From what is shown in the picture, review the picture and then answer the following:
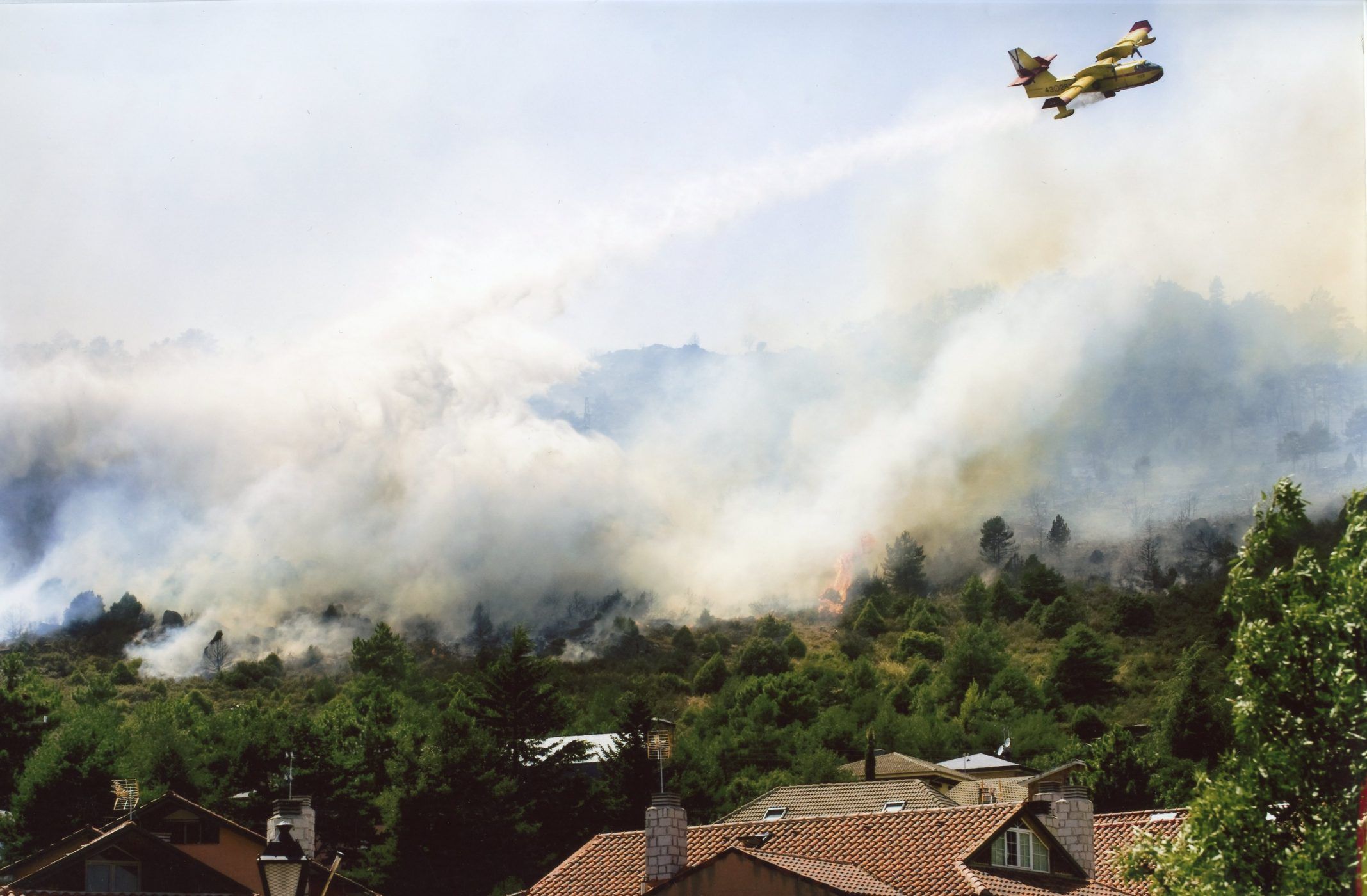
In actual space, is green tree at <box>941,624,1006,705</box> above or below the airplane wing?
below

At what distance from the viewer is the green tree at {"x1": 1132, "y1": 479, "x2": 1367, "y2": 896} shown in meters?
20.4

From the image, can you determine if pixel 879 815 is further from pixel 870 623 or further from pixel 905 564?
pixel 905 564

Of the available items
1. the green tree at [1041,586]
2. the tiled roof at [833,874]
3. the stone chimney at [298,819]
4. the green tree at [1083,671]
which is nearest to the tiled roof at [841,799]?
the stone chimney at [298,819]

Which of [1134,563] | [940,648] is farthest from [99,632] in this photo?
[1134,563]

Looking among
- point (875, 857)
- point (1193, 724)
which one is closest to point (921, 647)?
point (1193, 724)

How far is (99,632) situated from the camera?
163625 millimetres

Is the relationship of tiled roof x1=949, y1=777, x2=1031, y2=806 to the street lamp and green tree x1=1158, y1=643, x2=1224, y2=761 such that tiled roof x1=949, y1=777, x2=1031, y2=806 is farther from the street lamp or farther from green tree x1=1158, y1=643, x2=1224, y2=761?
the street lamp

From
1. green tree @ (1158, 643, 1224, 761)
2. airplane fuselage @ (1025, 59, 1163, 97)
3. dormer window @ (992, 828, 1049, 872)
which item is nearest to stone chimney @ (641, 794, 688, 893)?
dormer window @ (992, 828, 1049, 872)

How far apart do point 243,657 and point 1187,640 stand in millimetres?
91836

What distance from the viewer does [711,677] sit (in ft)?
513

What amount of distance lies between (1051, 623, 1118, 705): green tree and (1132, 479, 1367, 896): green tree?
4423 inches

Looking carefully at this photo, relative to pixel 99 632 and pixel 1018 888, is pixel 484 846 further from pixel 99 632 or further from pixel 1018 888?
pixel 99 632

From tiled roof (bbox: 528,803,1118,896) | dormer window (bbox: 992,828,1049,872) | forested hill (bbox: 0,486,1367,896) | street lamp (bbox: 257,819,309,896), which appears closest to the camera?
street lamp (bbox: 257,819,309,896)

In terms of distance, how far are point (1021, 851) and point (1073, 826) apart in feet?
5.45
